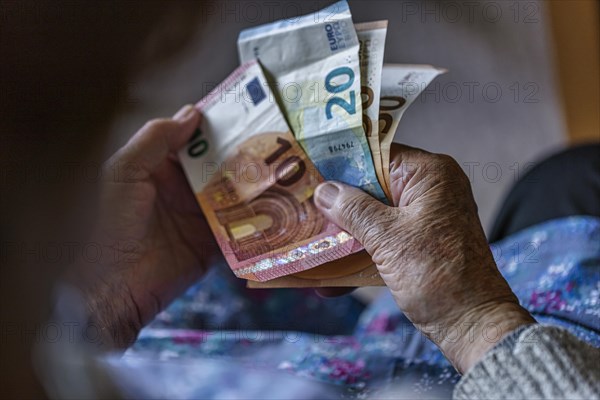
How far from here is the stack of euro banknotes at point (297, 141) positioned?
0.63 metres

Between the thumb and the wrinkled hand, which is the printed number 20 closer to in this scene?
the thumb

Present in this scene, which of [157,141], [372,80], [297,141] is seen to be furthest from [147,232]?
[372,80]

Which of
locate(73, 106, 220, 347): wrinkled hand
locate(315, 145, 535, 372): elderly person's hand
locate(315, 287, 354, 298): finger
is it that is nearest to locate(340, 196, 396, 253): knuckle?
locate(315, 145, 535, 372): elderly person's hand

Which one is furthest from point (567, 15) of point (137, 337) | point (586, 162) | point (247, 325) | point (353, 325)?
point (137, 337)

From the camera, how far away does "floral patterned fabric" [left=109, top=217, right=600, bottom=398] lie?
72cm

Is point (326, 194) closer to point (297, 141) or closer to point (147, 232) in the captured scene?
point (297, 141)

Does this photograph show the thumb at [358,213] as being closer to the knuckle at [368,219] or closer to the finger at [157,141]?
the knuckle at [368,219]

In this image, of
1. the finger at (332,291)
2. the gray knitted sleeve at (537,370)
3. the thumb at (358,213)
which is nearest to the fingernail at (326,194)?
the thumb at (358,213)

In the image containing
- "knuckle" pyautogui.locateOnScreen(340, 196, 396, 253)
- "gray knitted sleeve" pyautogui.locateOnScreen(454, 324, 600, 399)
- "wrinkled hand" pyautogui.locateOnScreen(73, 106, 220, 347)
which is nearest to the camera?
"gray knitted sleeve" pyautogui.locateOnScreen(454, 324, 600, 399)

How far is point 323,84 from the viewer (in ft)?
2.18

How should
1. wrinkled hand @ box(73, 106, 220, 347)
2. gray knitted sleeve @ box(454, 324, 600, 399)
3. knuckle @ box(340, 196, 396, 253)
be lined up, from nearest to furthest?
gray knitted sleeve @ box(454, 324, 600, 399) < knuckle @ box(340, 196, 396, 253) < wrinkled hand @ box(73, 106, 220, 347)

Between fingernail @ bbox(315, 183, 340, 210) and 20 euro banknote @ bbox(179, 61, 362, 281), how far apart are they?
17 millimetres

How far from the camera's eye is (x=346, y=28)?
65 centimetres

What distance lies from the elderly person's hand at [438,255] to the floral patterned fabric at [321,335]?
170 mm
